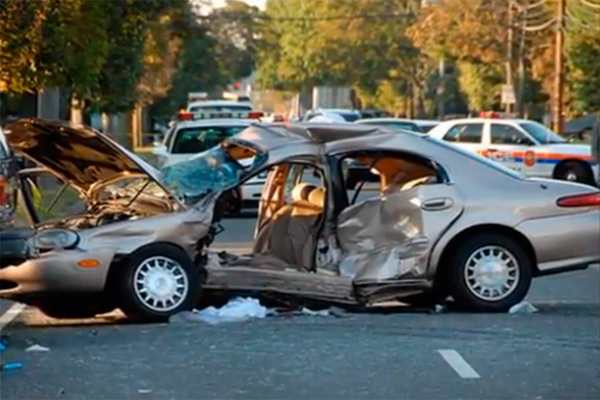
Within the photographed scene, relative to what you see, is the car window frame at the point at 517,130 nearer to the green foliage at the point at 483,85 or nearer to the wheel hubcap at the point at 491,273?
the wheel hubcap at the point at 491,273

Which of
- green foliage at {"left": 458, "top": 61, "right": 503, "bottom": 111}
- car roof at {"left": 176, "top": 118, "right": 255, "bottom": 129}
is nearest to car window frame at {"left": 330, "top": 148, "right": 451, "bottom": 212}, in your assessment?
car roof at {"left": 176, "top": 118, "right": 255, "bottom": 129}

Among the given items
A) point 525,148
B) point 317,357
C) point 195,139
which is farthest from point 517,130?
point 317,357

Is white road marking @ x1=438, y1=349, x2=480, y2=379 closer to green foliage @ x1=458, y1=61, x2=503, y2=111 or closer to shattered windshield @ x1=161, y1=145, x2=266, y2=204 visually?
shattered windshield @ x1=161, y1=145, x2=266, y2=204

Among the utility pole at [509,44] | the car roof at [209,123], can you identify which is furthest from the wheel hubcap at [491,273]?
the utility pole at [509,44]

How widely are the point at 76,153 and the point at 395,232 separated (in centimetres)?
295

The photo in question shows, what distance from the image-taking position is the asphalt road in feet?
29.0

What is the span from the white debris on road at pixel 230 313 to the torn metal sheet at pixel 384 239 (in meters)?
0.79

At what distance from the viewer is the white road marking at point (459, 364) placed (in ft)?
30.5

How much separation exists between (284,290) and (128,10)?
15.0 meters

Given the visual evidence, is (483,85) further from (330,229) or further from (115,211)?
(115,211)

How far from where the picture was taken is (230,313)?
11883 mm

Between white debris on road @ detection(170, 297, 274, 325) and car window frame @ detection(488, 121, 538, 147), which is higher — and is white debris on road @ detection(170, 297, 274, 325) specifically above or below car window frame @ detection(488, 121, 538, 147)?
below

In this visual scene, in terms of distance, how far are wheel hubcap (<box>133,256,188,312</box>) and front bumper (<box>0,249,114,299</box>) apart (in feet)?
1.03

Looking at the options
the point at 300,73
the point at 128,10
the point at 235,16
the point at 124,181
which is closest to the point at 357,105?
the point at 300,73
